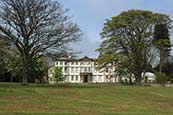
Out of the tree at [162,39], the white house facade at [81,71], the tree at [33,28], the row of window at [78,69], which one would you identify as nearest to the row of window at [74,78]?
the white house facade at [81,71]

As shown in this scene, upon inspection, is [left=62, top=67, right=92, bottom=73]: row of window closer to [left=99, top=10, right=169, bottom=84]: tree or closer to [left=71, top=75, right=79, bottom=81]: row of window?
[left=71, top=75, right=79, bottom=81]: row of window

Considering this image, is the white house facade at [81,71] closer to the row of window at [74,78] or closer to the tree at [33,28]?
the row of window at [74,78]

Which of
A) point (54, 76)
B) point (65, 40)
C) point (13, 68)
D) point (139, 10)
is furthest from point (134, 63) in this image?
point (54, 76)

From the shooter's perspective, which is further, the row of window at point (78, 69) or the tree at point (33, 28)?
the row of window at point (78, 69)

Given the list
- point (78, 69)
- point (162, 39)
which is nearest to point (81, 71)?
point (78, 69)

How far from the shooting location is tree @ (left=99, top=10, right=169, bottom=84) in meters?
84.4

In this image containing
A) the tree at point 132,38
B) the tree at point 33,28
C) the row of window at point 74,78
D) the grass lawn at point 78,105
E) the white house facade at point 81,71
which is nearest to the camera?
the grass lawn at point 78,105

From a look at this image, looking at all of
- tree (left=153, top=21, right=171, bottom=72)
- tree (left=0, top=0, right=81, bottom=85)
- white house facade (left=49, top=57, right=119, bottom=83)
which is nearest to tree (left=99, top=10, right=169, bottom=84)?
tree (left=153, top=21, right=171, bottom=72)

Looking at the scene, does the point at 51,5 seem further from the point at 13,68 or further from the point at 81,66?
the point at 81,66

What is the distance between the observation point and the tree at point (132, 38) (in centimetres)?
8444

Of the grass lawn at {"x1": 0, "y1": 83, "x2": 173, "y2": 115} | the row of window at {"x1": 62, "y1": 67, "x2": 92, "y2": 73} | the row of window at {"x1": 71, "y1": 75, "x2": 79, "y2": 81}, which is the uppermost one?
the row of window at {"x1": 62, "y1": 67, "x2": 92, "y2": 73}

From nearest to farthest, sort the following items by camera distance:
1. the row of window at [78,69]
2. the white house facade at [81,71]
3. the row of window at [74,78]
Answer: the white house facade at [81,71] → the row of window at [74,78] → the row of window at [78,69]

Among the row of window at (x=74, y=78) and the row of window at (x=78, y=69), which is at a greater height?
the row of window at (x=78, y=69)

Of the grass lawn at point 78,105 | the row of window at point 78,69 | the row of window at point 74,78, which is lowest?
the grass lawn at point 78,105
